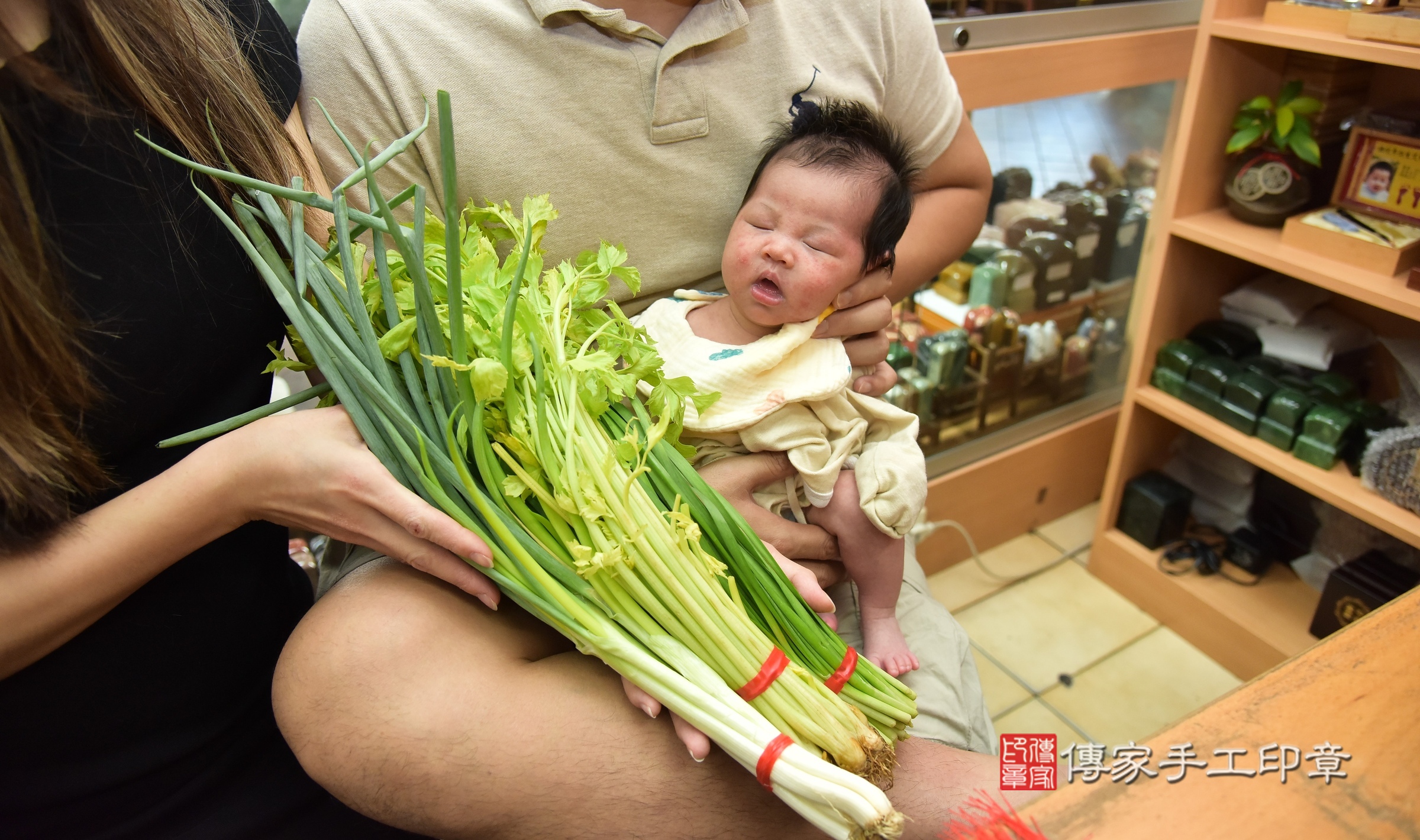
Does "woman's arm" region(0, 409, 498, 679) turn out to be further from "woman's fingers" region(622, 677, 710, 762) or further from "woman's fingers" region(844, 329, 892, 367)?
"woman's fingers" region(844, 329, 892, 367)

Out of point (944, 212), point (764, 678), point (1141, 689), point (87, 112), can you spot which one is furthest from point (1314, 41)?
point (87, 112)

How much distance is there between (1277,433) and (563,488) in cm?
182

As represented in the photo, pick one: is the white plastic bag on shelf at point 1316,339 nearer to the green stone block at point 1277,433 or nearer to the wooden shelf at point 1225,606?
the green stone block at point 1277,433

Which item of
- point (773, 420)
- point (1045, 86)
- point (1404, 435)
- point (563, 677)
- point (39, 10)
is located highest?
point (39, 10)

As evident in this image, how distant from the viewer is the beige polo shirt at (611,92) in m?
1.15

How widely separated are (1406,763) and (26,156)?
1362mm

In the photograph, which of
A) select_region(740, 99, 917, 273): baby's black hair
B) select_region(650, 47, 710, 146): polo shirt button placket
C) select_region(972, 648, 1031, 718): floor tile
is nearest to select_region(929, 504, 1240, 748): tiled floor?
select_region(972, 648, 1031, 718): floor tile

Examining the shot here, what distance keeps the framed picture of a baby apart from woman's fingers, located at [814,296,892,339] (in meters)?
1.23

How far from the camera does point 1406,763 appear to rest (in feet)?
2.30

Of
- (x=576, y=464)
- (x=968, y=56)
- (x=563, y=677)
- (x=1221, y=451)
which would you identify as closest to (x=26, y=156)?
(x=576, y=464)

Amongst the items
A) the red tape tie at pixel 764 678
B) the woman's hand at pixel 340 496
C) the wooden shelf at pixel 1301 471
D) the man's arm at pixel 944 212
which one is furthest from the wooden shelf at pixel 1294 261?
the woman's hand at pixel 340 496

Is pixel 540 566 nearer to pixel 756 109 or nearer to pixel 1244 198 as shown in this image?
pixel 756 109

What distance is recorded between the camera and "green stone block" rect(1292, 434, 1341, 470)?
74.4 inches

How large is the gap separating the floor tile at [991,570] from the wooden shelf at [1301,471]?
549 mm
